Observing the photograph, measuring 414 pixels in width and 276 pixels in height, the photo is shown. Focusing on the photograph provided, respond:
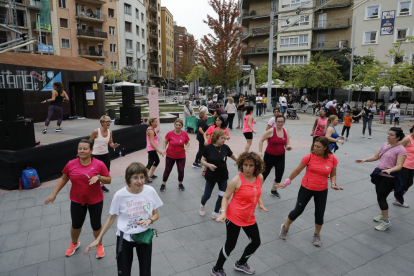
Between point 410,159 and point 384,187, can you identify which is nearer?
point 384,187

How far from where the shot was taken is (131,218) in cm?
290

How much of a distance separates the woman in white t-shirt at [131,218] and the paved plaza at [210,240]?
3.02 ft

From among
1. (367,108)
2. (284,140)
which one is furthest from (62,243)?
(367,108)

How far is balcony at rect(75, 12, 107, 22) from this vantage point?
4181 cm

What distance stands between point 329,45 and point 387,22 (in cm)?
856

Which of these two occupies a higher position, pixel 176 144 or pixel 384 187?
pixel 176 144

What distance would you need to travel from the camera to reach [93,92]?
14.6m

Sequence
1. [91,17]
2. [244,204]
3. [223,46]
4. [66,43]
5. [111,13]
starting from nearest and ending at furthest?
[244,204], [223,46], [66,43], [91,17], [111,13]

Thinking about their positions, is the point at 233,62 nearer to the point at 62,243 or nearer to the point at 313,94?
the point at 313,94

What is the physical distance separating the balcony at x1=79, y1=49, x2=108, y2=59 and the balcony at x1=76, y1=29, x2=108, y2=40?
2.18 meters

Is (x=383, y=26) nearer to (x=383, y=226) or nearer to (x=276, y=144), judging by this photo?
(x=276, y=144)

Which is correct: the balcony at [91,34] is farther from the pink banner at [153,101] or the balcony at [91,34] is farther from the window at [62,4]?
the pink banner at [153,101]

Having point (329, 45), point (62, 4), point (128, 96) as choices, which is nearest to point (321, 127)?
point (128, 96)

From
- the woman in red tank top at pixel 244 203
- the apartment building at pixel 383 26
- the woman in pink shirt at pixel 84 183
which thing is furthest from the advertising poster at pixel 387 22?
the woman in pink shirt at pixel 84 183
